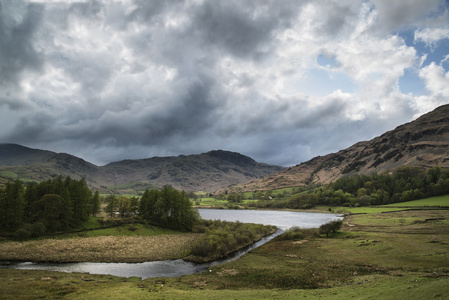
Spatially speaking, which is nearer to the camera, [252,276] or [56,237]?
[252,276]

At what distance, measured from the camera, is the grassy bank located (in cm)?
3253

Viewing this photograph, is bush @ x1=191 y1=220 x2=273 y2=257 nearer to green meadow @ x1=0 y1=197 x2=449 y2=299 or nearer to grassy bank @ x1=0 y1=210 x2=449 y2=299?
green meadow @ x1=0 y1=197 x2=449 y2=299

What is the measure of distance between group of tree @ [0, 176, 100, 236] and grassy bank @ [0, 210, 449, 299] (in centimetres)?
3799

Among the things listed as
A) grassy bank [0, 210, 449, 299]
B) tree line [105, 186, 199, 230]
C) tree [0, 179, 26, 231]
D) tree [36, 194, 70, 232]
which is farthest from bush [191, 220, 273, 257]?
tree [0, 179, 26, 231]

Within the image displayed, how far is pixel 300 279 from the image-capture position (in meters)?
43.7

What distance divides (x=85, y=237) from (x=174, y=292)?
58.4 metres

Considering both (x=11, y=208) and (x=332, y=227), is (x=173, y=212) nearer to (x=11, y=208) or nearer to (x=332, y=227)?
(x=11, y=208)

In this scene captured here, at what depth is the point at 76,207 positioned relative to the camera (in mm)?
90188

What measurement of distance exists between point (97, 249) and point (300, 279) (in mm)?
54013

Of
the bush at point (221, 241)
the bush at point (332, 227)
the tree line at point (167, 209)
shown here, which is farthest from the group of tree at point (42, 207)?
the bush at point (332, 227)

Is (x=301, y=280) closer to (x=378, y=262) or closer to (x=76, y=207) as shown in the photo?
(x=378, y=262)

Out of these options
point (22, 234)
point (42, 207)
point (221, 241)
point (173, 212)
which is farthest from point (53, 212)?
point (221, 241)

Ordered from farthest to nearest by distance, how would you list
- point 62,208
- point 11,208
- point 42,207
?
point 42,207 < point 62,208 < point 11,208

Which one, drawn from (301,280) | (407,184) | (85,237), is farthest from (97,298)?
(407,184)
